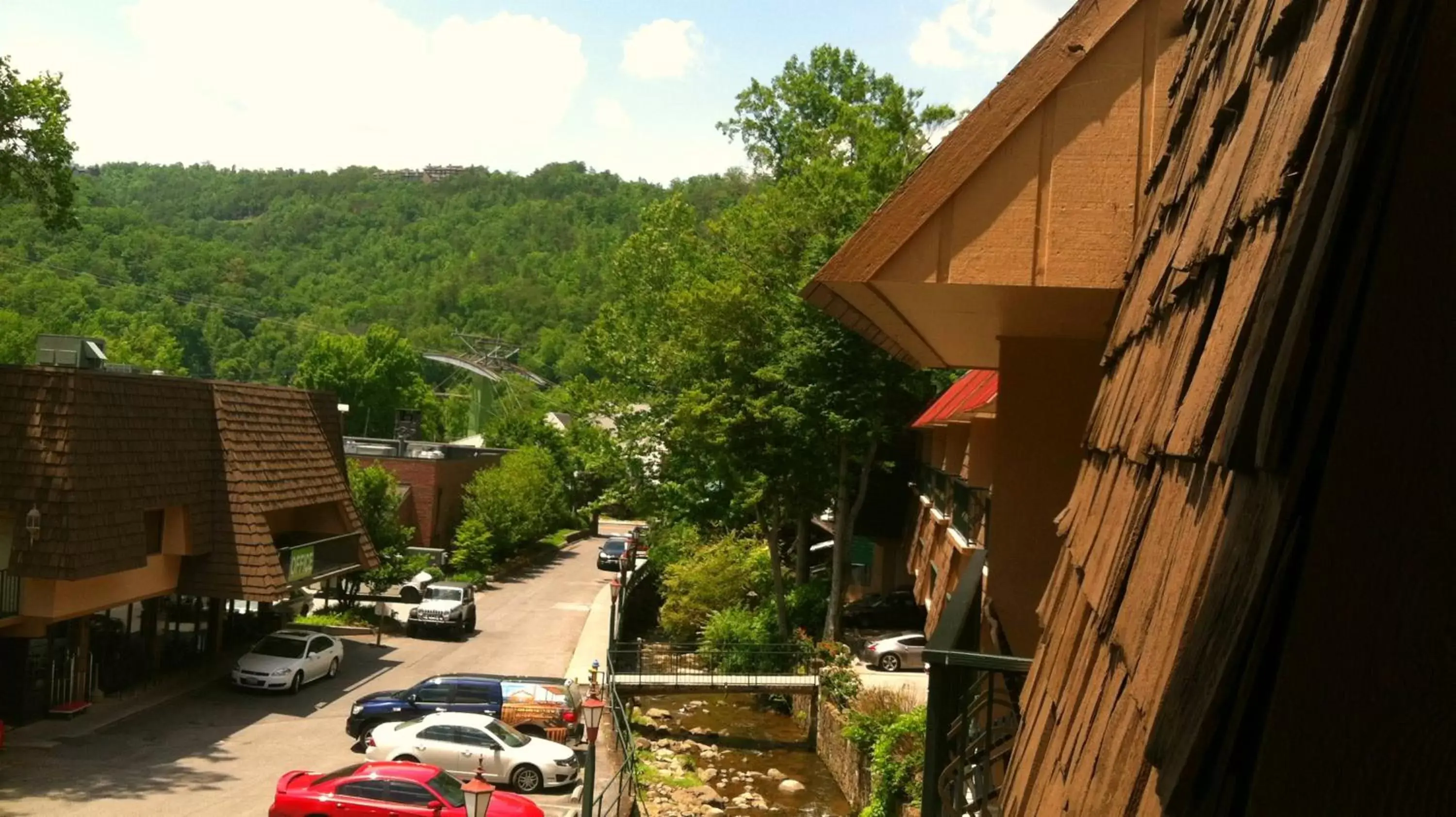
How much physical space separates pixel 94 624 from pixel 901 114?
99.0 ft

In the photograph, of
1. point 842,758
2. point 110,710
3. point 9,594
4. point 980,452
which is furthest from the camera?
point 842,758

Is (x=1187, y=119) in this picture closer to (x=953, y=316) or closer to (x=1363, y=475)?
(x=953, y=316)

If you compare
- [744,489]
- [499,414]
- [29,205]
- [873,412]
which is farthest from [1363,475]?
[29,205]

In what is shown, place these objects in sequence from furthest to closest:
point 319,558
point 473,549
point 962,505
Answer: point 473,549 → point 319,558 → point 962,505

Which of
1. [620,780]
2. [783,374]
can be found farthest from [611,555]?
[620,780]

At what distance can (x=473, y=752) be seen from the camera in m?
23.8

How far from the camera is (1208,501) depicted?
2.08 m

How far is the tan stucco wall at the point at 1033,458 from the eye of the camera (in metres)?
6.48

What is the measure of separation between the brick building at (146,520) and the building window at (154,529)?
5 cm

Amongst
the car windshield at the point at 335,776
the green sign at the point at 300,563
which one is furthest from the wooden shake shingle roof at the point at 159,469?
the car windshield at the point at 335,776

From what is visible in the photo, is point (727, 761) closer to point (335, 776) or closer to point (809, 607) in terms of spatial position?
point (809, 607)

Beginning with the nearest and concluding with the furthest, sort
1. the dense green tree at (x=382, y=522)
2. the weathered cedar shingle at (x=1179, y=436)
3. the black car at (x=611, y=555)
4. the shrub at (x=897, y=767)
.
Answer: the weathered cedar shingle at (x=1179, y=436)
the shrub at (x=897, y=767)
the dense green tree at (x=382, y=522)
the black car at (x=611, y=555)

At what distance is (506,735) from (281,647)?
9715mm

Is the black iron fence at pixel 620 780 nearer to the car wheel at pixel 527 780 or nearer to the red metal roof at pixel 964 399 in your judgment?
the car wheel at pixel 527 780
